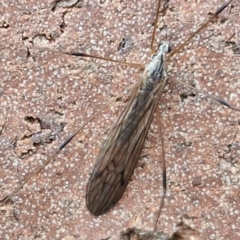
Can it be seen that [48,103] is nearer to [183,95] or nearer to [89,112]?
[89,112]

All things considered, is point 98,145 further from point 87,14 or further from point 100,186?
point 87,14

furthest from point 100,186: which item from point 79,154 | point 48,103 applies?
point 48,103

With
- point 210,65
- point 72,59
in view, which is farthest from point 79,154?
point 210,65

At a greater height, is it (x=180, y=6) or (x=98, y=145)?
(x=180, y=6)

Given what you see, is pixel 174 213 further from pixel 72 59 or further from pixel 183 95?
pixel 72 59

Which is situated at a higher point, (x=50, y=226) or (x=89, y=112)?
(x=89, y=112)

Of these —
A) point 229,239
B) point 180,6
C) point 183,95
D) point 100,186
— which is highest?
point 180,6
